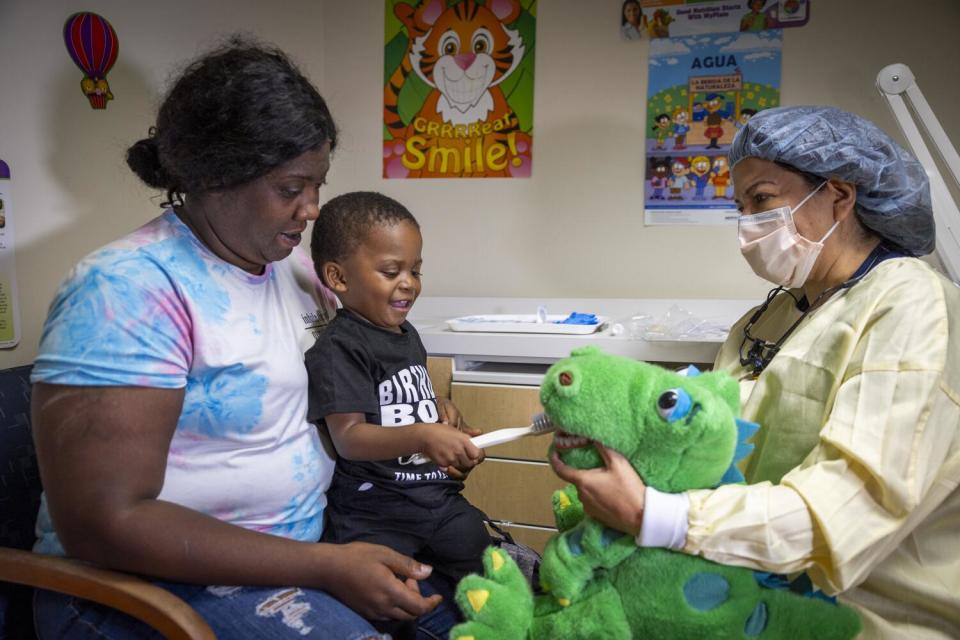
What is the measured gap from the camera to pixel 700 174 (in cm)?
202

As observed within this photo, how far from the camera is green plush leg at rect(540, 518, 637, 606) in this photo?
79cm

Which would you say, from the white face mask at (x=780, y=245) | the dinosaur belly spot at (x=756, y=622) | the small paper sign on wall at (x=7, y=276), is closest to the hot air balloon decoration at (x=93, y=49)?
the small paper sign on wall at (x=7, y=276)

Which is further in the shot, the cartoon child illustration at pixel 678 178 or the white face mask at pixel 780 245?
the cartoon child illustration at pixel 678 178

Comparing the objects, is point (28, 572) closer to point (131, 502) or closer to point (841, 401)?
point (131, 502)

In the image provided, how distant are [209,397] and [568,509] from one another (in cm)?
54

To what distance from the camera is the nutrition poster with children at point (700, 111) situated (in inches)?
77.1

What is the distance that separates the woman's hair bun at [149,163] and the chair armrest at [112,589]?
559 millimetres

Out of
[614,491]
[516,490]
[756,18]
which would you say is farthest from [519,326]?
[756,18]

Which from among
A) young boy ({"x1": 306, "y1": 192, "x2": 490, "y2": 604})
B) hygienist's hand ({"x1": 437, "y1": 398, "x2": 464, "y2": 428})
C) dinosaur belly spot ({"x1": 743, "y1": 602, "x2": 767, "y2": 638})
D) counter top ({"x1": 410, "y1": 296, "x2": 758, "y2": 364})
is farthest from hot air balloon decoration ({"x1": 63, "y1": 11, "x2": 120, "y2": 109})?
dinosaur belly spot ({"x1": 743, "y1": 602, "x2": 767, "y2": 638})

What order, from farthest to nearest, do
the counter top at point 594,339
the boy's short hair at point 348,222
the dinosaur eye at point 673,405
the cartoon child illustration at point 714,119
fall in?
1. the cartoon child illustration at point 714,119
2. the counter top at point 594,339
3. the boy's short hair at point 348,222
4. the dinosaur eye at point 673,405

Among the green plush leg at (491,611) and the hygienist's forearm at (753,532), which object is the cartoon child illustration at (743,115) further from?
the green plush leg at (491,611)

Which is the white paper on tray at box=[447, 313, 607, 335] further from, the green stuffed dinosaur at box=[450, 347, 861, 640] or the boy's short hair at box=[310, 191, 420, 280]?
the green stuffed dinosaur at box=[450, 347, 861, 640]

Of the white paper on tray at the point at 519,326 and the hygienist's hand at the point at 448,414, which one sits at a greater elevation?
the white paper on tray at the point at 519,326

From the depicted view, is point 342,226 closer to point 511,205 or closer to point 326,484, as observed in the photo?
point 326,484
